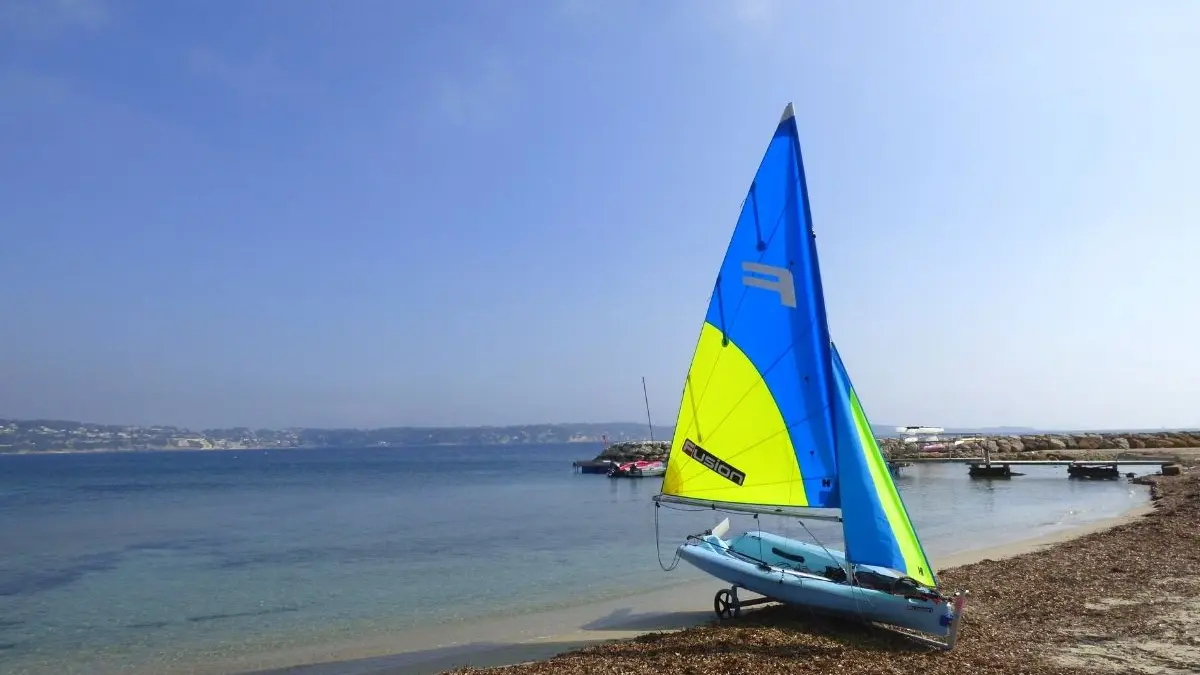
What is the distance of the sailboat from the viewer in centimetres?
1046

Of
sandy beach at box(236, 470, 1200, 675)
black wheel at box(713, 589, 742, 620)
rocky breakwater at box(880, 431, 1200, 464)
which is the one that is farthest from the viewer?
rocky breakwater at box(880, 431, 1200, 464)

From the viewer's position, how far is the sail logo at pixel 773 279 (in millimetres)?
11023

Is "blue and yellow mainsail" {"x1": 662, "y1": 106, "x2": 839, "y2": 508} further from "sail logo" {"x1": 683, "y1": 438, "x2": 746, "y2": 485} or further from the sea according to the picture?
the sea

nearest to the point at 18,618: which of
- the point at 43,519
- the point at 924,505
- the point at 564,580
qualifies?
the point at 564,580

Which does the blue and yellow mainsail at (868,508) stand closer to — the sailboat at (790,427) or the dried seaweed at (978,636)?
the sailboat at (790,427)

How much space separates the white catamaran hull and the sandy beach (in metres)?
0.39

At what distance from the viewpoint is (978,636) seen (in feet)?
35.3

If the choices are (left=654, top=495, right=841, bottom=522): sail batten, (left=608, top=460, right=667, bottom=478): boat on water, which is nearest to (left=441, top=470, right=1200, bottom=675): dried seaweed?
(left=654, top=495, right=841, bottom=522): sail batten

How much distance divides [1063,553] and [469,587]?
1506cm

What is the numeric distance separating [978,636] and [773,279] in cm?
607

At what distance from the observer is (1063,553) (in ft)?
60.5

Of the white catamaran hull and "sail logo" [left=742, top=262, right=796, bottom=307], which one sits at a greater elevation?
"sail logo" [left=742, top=262, right=796, bottom=307]

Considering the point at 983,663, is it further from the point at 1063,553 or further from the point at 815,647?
the point at 1063,553

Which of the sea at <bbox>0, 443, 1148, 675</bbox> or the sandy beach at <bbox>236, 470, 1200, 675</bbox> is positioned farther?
the sea at <bbox>0, 443, 1148, 675</bbox>
